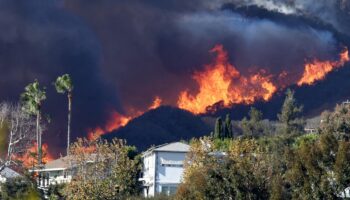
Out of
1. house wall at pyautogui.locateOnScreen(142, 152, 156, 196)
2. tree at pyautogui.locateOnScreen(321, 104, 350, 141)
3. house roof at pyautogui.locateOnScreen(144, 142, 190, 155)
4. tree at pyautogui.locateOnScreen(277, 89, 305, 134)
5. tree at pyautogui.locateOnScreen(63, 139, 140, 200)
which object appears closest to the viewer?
tree at pyautogui.locateOnScreen(63, 139, 140, 200)

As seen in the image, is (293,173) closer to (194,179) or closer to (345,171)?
(345,171)

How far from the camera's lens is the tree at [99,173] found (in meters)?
64.1

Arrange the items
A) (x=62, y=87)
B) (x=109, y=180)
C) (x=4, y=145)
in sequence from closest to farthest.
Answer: (x=4, y=145) < (x=109, y=180) < (x=62, y=87)

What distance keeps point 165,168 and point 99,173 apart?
29.4 meters

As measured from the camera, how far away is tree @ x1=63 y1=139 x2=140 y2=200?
210 feet

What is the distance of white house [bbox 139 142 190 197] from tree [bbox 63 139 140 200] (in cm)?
2070

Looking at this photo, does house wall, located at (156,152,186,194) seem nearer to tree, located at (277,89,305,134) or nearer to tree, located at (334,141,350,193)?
tree, located at (277,89,305,134)

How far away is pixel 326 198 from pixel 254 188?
20.2ft

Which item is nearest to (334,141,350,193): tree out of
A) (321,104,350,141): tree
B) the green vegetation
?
the green vegetation

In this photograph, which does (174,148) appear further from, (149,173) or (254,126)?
(254,126)

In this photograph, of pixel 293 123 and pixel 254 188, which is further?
pixel 293 123

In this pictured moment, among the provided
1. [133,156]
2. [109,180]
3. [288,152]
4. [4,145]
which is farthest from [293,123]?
[4,145]

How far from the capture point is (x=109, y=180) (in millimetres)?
66500

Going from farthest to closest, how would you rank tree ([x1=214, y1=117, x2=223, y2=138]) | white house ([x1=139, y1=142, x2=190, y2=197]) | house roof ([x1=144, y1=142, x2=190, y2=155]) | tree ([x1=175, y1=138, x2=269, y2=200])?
tree ([x1=214, y1=117, x2=223, y2=138]) < house roof ([x1=144, y1=142, x2=190, y2=155]) < white house ([x1=139, y1=142, x2=190, y2=197]) < tree ([x1=175, y1=138, x2=269, y2=200])
